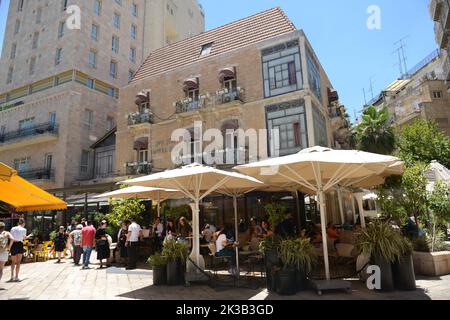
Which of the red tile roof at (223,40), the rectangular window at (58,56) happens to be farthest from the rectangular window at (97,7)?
the red tile roof at (223,40)

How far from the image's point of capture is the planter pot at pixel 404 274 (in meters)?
6.06

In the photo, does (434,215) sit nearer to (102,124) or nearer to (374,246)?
(374,246)

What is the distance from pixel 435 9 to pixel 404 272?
28.3 m

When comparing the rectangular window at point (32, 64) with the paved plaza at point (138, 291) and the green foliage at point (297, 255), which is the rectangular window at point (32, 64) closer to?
the paved plaza at point (138, 291)

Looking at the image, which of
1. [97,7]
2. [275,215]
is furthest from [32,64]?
[275,215]

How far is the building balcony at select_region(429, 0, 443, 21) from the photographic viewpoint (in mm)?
24227

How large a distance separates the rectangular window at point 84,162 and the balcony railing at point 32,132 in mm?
2640

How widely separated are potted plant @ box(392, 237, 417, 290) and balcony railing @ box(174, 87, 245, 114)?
12998 mm

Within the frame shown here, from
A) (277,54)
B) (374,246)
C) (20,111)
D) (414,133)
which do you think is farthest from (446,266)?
(20,111)

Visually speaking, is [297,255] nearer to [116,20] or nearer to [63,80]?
[63,80]

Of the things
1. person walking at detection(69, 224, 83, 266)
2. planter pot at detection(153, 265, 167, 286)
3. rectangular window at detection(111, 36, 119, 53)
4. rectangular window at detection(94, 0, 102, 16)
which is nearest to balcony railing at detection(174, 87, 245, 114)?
person walking at detection(69, 224, 83, 266)

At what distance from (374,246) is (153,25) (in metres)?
32.8

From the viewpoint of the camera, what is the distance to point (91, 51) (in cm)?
2623

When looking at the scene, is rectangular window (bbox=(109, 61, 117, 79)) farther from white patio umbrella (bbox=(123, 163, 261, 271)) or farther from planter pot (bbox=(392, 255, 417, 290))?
planter pot (bbox=(392, 255, 417, 290))
